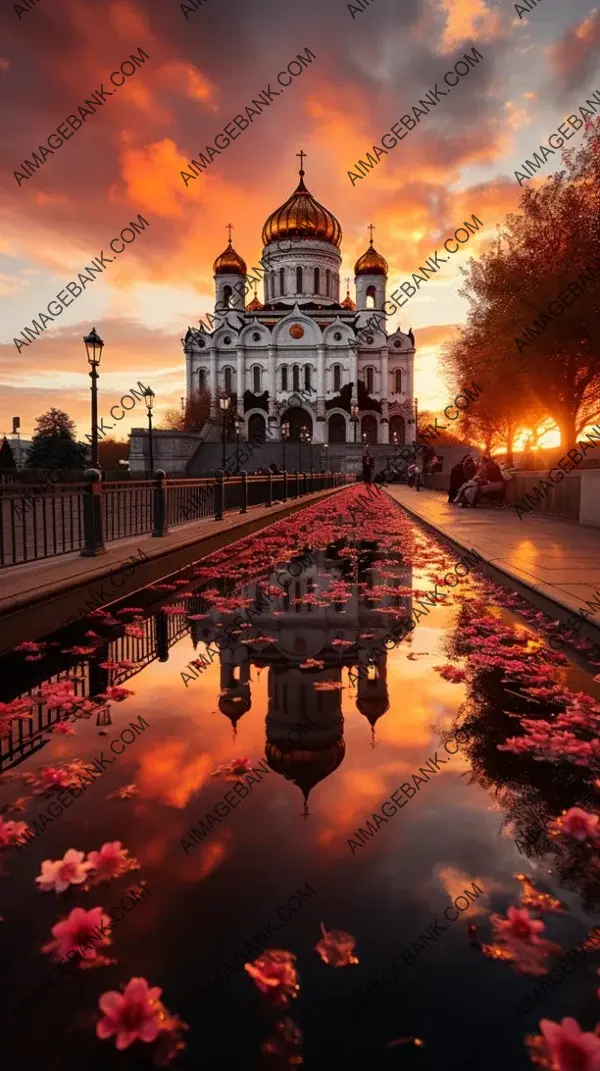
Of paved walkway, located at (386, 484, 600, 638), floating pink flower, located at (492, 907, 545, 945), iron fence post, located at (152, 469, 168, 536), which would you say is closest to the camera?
floating pink flower, located at (492, 907, 545, 945)

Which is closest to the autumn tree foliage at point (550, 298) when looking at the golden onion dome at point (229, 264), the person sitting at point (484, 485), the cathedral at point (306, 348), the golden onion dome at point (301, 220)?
the person sitting at point (484, 485)

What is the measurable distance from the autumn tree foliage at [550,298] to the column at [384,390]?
58387 millimetres

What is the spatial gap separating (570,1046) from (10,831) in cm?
203

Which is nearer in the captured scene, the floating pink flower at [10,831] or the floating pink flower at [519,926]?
the floating pink flower at [519,926]

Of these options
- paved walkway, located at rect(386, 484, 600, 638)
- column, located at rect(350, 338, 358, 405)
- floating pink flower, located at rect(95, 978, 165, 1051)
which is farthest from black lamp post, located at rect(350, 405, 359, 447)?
floating pink flower, located at rect(95, 978, 165, 1051)

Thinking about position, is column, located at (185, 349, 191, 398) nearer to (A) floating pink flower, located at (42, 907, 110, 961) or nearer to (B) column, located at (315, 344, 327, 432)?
(B) column, located at (315, 344, 327, 432)

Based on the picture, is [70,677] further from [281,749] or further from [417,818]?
[417,818]

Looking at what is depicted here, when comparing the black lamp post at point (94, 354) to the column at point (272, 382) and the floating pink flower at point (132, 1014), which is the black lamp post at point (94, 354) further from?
the column at point (272, 382)

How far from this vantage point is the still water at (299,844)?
1613 mm

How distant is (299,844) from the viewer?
239 centimetres

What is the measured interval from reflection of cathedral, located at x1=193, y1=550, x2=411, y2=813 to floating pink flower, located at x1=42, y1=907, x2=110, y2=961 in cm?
99

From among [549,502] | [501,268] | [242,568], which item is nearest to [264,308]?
[501,268]

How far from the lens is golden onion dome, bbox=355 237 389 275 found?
306 ft

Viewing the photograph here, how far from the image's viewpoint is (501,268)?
27438mm
